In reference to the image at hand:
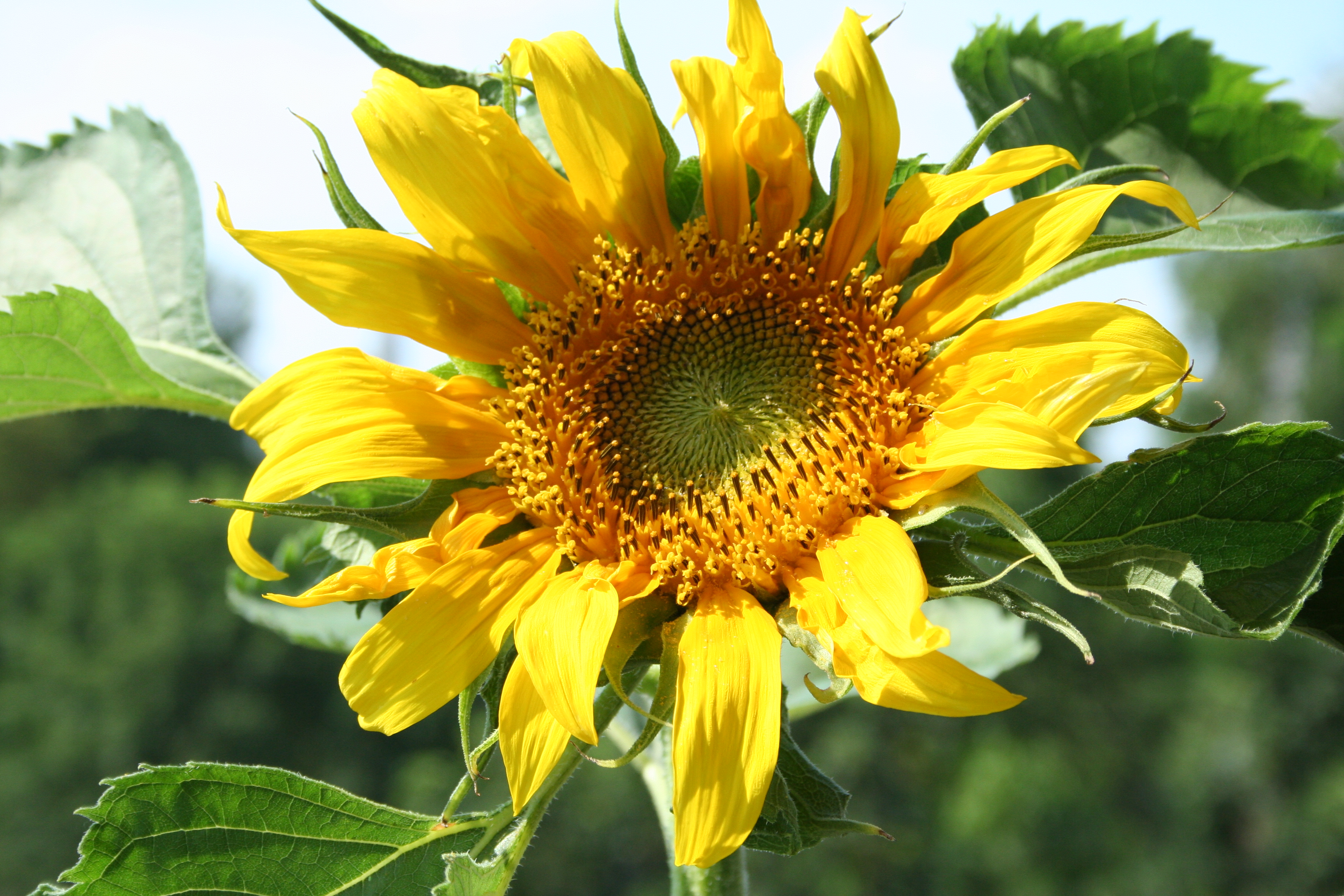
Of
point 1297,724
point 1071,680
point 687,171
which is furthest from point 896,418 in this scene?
point 1071,680

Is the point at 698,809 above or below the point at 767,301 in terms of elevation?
below

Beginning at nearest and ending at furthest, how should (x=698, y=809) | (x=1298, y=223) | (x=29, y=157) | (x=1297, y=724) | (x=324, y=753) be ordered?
(x=698, y=809) < (x=1298, y=223) < (x=29, y=157) < (x=1297, y=724) < (x=324, y=753)

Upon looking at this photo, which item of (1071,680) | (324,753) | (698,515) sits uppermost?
(698,515)

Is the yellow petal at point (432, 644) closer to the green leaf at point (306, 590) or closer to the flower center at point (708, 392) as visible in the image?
the green leaf at point (306, 590)

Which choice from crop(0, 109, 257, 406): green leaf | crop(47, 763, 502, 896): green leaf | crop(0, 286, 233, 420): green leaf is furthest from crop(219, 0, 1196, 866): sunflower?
crop(0, 109, 257, 406): green leaf

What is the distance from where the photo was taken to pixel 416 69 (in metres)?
1.76

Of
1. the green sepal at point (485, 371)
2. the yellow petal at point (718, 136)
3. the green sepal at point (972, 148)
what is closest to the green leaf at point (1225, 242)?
the green sepal at point (972, 148)

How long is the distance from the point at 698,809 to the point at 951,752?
4611 cm

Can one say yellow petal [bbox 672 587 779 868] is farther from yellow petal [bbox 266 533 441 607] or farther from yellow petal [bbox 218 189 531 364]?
yellow petal [bbox 218 189 531 364]

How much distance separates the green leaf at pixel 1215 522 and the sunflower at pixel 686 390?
6.4 inches

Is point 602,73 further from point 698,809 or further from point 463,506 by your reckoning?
point 698,809

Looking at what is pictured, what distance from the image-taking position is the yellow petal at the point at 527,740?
55.0 inches

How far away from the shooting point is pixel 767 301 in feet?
6.13

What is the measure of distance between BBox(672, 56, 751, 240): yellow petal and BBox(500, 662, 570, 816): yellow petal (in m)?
0.81
